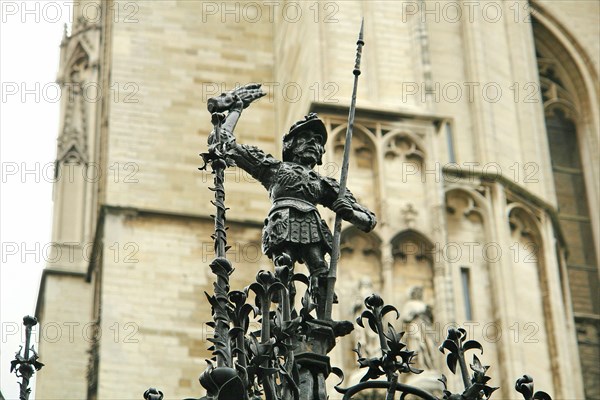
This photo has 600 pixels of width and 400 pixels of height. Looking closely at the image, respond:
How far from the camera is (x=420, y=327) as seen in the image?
13.4 m

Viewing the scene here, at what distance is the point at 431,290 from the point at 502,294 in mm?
682

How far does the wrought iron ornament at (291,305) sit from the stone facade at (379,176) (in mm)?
6763

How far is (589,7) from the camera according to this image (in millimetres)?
19516

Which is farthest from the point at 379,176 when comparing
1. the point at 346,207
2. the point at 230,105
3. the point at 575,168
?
the point at 346,207

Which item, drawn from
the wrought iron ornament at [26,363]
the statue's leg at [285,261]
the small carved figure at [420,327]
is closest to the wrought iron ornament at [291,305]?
the statue's leg at [285,261]

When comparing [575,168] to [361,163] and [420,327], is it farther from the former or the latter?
[420,327]

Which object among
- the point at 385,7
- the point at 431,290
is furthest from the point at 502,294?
the point at 385,7

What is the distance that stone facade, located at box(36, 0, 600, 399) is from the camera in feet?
46.8

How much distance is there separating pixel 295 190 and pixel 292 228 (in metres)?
0.18

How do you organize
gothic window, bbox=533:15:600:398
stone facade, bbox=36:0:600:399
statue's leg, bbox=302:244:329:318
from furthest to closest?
gothic window, bbox=533:15:600:398, stone facade, bbox=36:0:600:399, statue's leg, bbox=302:244:329:318

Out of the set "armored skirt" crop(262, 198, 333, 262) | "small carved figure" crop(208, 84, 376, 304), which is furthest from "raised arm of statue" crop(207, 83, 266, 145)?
"armored skirt" crop(262, 198, 333, 262)

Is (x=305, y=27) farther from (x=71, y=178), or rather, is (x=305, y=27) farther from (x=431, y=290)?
(x=71, y=178)

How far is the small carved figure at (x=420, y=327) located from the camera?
43.6 ft

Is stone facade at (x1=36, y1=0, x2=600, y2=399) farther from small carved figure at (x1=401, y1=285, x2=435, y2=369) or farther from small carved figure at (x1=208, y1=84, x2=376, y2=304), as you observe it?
small carved figure at (x1=208, y1=84, x2=376, y2=304)
